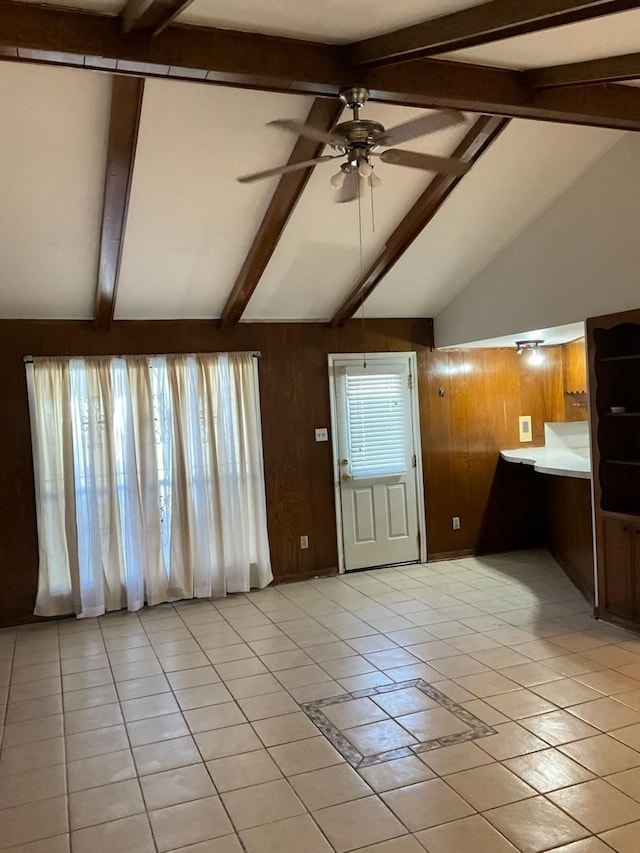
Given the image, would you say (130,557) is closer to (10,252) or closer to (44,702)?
(44,702)

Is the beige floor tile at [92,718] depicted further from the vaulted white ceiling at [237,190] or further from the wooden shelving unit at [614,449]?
the wooden shelving unit at [614,449]

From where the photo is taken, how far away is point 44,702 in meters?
4.02

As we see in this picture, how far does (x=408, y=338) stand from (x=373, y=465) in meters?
1.29

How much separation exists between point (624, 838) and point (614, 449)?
9.43ft

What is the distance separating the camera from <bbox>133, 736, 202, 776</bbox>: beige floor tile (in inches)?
126

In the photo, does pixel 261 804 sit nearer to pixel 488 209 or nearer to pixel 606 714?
pixel 606 714

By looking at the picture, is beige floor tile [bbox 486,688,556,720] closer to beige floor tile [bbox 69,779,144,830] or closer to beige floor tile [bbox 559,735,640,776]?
beige floor tile [bbox 559,735,640,776]

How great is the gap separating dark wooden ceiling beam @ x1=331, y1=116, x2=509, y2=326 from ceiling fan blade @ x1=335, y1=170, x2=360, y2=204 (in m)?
0.71

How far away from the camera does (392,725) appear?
347cm

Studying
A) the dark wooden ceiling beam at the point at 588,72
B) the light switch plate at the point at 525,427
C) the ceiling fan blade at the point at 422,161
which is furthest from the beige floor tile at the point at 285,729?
the light switch plate at the point at 525,427

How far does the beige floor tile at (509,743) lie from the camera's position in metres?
3.13

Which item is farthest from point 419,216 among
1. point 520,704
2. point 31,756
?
point 31,756

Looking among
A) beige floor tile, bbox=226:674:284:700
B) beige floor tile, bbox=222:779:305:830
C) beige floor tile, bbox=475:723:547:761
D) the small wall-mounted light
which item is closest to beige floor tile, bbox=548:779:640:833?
beige floor tile, bbox=475:723:547:761

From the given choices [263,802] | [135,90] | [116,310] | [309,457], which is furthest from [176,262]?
[263,802]
